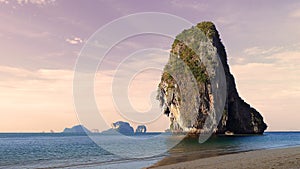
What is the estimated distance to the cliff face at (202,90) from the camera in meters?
125

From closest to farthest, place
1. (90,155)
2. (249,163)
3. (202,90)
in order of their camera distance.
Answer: (249,163)
(90,155)
(202,90)

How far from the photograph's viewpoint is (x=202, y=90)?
12862 centimetres

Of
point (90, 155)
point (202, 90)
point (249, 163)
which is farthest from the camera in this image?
point (202, 90)

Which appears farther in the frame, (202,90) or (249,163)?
(202,90)

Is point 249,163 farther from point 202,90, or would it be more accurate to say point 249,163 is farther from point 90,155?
point 202,90

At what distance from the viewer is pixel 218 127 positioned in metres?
123

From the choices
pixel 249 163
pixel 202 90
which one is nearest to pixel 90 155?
pixel 249 163

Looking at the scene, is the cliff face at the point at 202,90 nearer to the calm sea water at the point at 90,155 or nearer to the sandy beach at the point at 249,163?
the calm sea water at the point at 90,155

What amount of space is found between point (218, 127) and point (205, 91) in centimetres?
1647

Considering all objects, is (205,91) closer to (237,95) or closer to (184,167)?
(237,95)

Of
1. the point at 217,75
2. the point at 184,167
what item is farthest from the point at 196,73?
the point at 184,167

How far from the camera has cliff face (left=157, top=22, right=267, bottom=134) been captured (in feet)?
410

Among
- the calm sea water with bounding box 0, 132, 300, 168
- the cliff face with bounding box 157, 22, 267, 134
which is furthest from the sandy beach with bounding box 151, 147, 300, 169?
the cliff face with bounding box 157, 22, 267, 134

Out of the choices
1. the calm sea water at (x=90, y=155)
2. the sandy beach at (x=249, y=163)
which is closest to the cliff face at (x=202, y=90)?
the calm sea water at (x=90, y=155)
